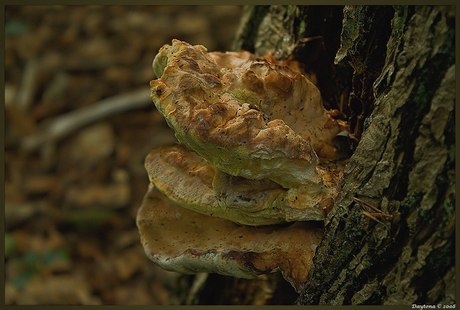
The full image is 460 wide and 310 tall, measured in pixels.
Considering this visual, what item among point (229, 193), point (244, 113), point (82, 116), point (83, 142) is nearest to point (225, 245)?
point (229, 193)

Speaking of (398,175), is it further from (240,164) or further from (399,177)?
(240,164)

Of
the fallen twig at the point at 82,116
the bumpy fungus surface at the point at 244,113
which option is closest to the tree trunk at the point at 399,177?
the bumpy fungus surface at the point at 244,113

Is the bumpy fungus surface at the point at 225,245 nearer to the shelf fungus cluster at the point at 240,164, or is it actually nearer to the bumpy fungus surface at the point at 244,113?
the shelf fungus cluster at the point at 240,164

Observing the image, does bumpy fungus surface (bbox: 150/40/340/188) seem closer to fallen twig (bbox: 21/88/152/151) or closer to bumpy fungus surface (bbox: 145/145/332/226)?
bumpy fungus surface (bbox: 145/145/332/226)

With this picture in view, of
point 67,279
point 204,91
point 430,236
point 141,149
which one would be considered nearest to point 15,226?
point 67,279

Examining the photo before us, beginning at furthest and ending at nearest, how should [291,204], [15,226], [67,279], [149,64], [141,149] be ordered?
[149,64] → [141,149] → [15,226] → [67,279] → [291,204]

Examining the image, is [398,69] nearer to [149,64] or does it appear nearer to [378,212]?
[378,212]

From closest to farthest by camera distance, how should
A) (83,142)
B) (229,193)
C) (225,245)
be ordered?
1. (229,193)
2. (225,245)
3. (83,142)
